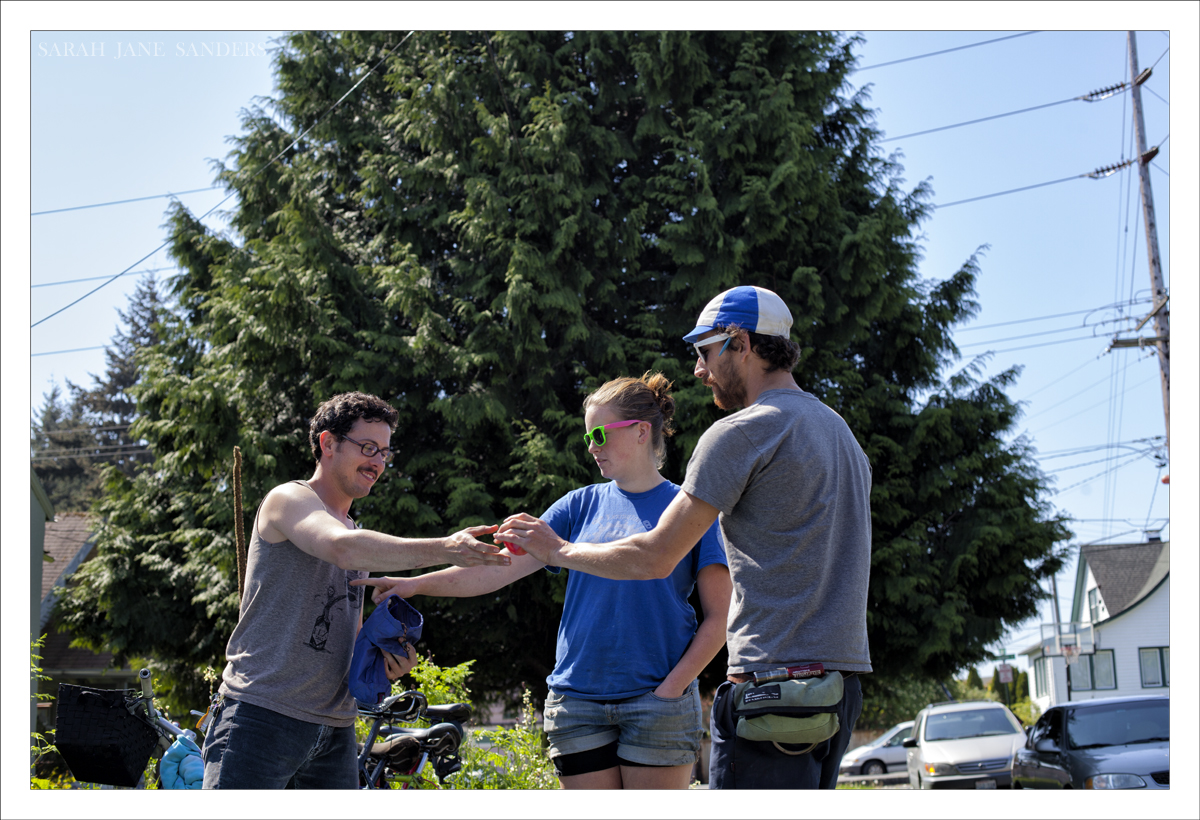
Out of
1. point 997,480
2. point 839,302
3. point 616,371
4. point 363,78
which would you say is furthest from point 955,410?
point 363,78

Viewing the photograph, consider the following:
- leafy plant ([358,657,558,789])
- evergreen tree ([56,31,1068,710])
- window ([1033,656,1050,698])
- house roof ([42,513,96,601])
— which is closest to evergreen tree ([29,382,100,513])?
house roof ([42,513,96,601])

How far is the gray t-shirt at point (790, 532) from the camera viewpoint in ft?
7.70

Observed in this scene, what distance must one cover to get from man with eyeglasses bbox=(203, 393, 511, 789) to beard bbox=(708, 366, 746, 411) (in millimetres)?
917

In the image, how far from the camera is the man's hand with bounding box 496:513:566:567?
291cm

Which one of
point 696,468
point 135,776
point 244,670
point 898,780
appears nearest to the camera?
point 696,468

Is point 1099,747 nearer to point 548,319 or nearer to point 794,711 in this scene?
point 548,319

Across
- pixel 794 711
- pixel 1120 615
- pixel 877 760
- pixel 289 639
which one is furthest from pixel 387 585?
pixel 1120 615

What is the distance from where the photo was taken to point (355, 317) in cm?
1024

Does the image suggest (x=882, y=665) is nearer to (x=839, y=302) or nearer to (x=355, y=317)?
(x=839, y=302)

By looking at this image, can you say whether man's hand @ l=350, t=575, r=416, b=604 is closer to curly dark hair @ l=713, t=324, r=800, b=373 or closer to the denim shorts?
the denim shorts

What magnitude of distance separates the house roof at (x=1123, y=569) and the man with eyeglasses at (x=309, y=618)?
3157 cm

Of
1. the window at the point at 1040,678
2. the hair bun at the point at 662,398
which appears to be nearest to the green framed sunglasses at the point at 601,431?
the hair bun at the point at 662,398

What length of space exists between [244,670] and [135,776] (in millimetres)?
1990

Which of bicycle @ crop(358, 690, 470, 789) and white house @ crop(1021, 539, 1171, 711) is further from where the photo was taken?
white house @ crop(1021, 539, 1171, 711)
